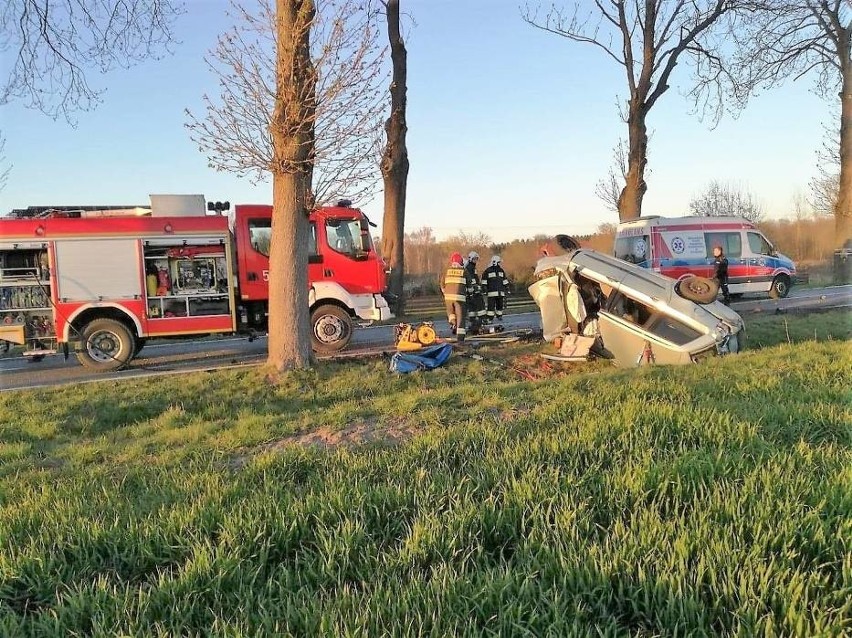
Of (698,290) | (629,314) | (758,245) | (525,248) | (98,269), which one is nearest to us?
(698,290)

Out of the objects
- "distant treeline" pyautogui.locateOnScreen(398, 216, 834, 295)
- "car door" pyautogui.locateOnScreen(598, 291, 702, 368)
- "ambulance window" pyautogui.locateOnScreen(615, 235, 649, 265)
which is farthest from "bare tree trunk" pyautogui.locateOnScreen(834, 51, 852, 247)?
"car door" pyautogui.locateOnScreen(598, 291, 702, 368)

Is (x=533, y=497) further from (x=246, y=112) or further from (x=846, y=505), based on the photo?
(x=246, y=112)

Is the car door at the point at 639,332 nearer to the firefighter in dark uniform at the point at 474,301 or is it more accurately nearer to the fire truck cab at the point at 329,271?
the firefighter in dark uniform at the point at 474,301

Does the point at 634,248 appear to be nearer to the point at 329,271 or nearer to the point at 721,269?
the point at 721,269

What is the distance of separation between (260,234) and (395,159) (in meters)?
5.87

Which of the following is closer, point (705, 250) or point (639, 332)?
point (639, 332)

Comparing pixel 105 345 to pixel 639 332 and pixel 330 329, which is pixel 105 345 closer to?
pixel 330 329

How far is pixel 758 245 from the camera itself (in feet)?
65.6

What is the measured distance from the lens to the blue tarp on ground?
9609 millimetres

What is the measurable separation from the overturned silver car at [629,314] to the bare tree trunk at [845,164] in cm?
1557

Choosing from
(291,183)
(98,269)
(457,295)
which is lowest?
(457,295)

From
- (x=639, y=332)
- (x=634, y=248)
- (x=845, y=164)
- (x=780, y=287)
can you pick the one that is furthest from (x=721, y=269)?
(x=639, y=332)

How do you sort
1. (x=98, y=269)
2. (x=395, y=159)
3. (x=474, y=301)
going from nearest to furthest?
(x=98, y=269), (x=474, y=301), (x=395, y=159)

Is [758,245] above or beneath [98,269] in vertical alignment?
above
